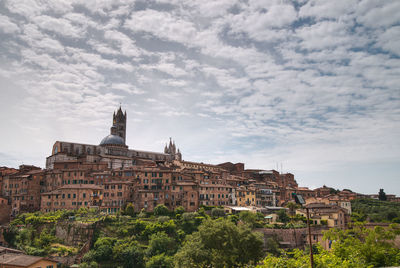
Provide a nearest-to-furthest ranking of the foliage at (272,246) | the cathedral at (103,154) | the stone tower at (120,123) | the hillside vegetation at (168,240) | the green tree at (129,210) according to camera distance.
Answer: the hillside vegetation at (168,240)
the foliage at (272,246)
the green tree at (129,210)
the cathedral at (103,154)
the stone tower at (120,123)

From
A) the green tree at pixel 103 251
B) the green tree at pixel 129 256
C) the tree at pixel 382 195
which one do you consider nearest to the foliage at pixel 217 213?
the green tree at pixel 129 256

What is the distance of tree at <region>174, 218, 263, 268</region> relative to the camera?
39.8m

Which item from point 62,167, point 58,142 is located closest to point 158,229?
point 62,167

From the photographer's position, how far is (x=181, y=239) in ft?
187

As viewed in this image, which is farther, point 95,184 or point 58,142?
point 58,142

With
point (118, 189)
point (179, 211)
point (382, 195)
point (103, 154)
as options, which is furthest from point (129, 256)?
point (382, 195)

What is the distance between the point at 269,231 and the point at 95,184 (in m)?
41.9

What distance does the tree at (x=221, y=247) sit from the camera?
39.8m

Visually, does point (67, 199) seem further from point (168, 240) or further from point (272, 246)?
point (272, 246)

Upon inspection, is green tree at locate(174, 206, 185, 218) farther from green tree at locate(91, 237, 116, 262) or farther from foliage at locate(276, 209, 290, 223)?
foliage at locate(276, 209, 290, 223)

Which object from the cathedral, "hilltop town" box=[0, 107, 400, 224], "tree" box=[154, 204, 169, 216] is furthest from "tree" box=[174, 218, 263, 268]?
the cathedral

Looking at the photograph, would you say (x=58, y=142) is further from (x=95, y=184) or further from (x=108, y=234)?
(x=108, y=234)

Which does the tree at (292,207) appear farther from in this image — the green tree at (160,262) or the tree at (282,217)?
the green tree at (160,262)

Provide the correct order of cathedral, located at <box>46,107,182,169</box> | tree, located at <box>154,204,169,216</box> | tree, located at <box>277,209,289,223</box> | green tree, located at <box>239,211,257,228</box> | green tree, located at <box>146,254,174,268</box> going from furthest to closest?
cathedral, located at <box>46,107,182,169</box>
tree, located at <box>277,209,289,223</box>
tree, located at <box>154,204,169,216</box>
green tree, located at <box>239,211,257,228</box>
green tree, located at <box>146,254,174,268</box>
